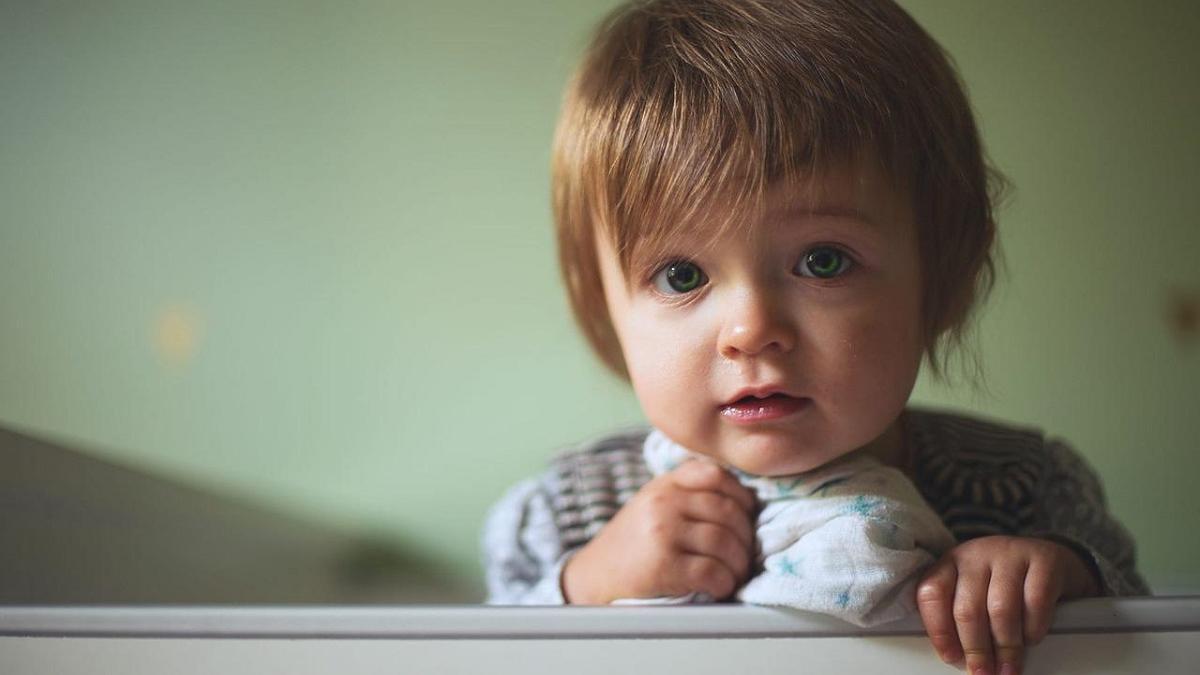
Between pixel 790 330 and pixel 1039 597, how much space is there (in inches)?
6.2

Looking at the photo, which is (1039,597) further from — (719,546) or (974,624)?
(719,546)

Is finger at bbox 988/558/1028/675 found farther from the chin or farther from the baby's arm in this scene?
the chin

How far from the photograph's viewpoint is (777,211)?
452 millimetres

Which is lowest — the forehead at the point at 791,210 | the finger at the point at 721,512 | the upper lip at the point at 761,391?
the finger at the point at 721,512

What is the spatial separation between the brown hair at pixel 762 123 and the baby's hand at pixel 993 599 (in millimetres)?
151

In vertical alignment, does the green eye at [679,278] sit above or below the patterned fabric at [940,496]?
above

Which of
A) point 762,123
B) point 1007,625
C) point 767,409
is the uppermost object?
point 762,123

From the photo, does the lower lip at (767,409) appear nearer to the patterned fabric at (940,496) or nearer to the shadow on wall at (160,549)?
the patterned fabric at (940,496)

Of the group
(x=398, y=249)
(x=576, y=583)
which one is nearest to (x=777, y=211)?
(x=576, y=583)

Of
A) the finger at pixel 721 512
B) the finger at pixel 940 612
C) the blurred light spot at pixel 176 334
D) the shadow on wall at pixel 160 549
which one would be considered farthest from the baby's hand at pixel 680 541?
the blurred light spot at pixel 176 334

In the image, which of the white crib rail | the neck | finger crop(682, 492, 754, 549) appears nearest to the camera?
the white crib rail

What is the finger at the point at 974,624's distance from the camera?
39 centimetres

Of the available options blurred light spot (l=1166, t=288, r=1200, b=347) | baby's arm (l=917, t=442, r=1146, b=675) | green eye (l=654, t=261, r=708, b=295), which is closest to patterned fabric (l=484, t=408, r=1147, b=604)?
baby's arm (l=917, t=442, r=1146, b=675)

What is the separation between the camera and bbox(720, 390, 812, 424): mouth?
1.51 ft
